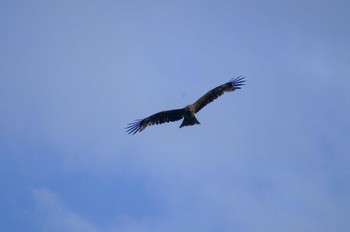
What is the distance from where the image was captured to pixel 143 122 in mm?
19969

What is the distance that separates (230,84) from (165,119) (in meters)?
3.28

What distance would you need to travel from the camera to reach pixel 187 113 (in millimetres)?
19047

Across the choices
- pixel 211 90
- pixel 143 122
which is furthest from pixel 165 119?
pixel 211 90

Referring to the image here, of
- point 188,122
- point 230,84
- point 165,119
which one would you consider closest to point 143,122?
point 165,119

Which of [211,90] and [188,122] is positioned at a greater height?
[211,90]

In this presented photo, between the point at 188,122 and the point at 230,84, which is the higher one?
the point at 230,84

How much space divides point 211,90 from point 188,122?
1848 mm

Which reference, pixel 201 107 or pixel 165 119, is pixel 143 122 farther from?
pixel 201 107

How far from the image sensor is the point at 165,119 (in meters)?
20.1

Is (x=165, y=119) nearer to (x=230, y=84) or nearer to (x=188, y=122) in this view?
(x=188, y=122)

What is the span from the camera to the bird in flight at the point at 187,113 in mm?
18953

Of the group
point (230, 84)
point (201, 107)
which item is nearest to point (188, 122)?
point (201, 107)

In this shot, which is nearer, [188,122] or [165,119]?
[188,122]

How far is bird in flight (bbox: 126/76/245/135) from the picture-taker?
62.2 feet
